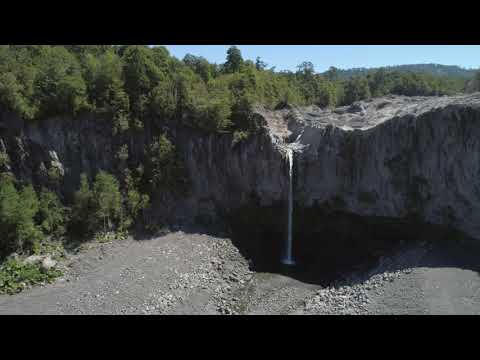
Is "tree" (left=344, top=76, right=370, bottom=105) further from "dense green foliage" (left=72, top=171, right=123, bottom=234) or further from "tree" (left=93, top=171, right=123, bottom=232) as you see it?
"dense green foliage" (left=72, top=171, right=123, bottom=234)

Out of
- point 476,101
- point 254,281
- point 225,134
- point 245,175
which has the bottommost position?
point 254,281

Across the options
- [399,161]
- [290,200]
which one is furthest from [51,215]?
[399,161]

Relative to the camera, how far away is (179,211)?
25.0 m

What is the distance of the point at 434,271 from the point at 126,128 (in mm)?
21920

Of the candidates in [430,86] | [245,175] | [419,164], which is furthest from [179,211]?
[430,86]

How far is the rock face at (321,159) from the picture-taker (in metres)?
19.8

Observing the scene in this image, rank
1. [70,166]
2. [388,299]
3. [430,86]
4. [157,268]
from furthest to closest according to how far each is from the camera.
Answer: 1. [430,86]
2. [70,166]
3. [157,268]
4. [388,299]

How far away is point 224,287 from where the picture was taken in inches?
764

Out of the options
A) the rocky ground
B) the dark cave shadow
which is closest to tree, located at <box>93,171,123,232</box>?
the dark cave shadow

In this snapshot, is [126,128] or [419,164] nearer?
[419,164]

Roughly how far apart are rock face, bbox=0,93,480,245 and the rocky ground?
3.50 meters

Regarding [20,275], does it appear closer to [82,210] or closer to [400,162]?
[82,210]

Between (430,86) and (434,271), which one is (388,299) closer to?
(434,271)

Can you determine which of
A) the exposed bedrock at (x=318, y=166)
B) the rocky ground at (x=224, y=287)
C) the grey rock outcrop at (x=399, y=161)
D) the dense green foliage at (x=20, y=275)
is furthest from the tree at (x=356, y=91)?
the dense green foliage at (x=20, y=275)
